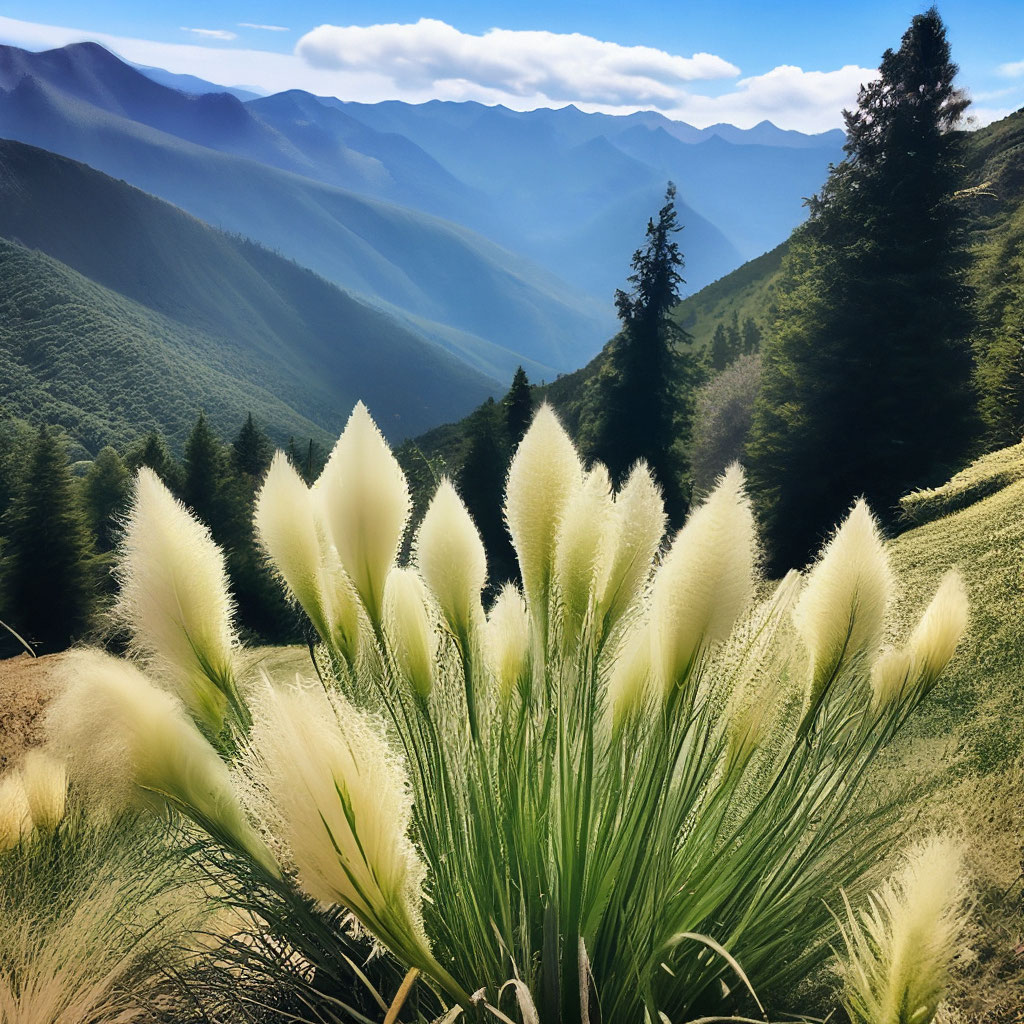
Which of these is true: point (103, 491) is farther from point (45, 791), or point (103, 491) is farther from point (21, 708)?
point (45, 791)

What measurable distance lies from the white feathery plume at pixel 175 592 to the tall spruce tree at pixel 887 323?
50.4ft

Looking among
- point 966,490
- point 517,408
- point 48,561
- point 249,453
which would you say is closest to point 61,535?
point 48,561

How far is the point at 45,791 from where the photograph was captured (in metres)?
1.83

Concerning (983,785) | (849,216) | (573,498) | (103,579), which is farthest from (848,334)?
(103,579)

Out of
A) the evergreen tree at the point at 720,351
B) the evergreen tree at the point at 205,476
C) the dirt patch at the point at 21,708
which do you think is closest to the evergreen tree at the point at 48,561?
the evergreen tree at the point at 205,476

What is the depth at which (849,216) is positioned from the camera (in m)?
16.8

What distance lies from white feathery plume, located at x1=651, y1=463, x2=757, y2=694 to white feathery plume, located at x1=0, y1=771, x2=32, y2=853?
1482 mm

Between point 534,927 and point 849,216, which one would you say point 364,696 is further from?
point 849,216

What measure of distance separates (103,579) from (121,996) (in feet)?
125

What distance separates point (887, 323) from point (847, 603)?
16.8 metres

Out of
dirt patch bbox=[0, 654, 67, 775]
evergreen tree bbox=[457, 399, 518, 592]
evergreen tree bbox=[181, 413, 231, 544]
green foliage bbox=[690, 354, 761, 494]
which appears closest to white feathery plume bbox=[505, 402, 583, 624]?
dirt patch bbox=[0, 654, 67, 775]

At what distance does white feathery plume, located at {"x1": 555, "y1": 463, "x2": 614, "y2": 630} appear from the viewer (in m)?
1.11

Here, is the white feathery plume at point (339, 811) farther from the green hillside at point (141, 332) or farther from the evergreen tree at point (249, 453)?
the green hillside at point (141, 332)

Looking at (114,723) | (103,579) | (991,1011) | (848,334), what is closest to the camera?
(114,723)
